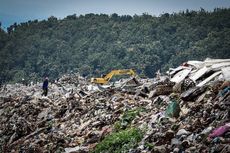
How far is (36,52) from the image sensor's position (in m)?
100

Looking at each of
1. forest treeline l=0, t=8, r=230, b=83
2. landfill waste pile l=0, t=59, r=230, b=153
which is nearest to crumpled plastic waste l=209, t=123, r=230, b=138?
landfill waste pile l=0, t=59, r=230, b=153

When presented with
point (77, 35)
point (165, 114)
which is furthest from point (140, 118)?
point (77, 35)

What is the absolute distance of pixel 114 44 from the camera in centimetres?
9725

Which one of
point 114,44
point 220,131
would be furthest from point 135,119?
point 114,44

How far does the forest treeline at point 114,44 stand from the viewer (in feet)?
270

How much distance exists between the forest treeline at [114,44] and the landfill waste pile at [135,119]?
196 ft

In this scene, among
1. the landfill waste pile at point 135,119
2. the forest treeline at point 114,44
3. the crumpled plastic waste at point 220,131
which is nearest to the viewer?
the crumpled plastic waste at point 220,131

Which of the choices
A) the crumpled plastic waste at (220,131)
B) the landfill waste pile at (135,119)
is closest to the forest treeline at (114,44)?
the landfill waste pile at (135,119)

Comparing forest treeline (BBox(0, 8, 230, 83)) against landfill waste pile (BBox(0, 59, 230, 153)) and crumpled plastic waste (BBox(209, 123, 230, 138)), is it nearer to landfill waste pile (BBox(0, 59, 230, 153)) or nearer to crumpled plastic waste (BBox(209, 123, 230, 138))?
landfill waste pile (BBox(0, 59, 230, 153))

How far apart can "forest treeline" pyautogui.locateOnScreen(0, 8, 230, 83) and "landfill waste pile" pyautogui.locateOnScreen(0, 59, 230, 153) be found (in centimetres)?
5971

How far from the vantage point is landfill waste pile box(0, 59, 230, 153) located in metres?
9.33

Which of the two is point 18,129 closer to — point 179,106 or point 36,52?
point 179,106

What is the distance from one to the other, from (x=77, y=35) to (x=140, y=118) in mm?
97962

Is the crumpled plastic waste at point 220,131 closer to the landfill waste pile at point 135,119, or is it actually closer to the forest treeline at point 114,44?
the landfill waste pile at point 135,119
